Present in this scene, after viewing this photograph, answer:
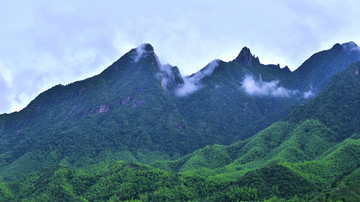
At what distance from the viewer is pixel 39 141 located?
190000mm

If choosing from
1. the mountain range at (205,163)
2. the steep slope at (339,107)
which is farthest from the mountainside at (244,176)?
the steep slope at (339,107)

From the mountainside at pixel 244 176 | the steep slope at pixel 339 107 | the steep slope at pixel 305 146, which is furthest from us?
the steep slope at pixel 339 107

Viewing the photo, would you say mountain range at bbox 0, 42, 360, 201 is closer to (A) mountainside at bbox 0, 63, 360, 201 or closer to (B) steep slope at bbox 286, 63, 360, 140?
(A) mountainside at bbox 0, 63, 360, 201

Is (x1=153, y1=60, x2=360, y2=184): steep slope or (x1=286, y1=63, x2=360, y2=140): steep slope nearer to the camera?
(x1=153, y1=60, x2=360, y2=184): steep slope

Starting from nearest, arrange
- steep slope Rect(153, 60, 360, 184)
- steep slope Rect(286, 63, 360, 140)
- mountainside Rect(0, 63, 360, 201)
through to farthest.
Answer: mountainside Rect(0, 63, 360, 201) < steep slope Rect(153, 60, 360, 184) < steep slope Rect(286, 63, 360, 140)

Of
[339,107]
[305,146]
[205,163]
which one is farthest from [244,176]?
[339,107]

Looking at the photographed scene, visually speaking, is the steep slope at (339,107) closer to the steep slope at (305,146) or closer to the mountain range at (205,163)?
the steep slope at (305,146)

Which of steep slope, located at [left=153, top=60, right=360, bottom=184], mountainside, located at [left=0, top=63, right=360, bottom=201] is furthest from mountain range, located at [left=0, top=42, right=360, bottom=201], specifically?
steep slope, located at [left=153, top=60, right=360, bottom=184]

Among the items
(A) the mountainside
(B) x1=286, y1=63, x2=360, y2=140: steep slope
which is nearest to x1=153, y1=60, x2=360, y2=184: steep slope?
(B) x1=286, y1=63, x2=360, y2=140: steep slope

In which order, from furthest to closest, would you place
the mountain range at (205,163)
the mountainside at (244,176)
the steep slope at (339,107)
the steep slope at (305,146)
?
the steep slope at (339,107)
the steep slope at (305,146)
the mountain range at (205,163)
the mountainside at (244,176)

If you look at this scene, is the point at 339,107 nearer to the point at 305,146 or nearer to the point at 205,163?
the point at 305,146

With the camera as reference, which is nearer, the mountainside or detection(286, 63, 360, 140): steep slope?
the mountainside

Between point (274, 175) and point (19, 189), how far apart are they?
3553 inches

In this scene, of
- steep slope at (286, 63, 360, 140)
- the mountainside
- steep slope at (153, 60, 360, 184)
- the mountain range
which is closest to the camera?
the mountainside
